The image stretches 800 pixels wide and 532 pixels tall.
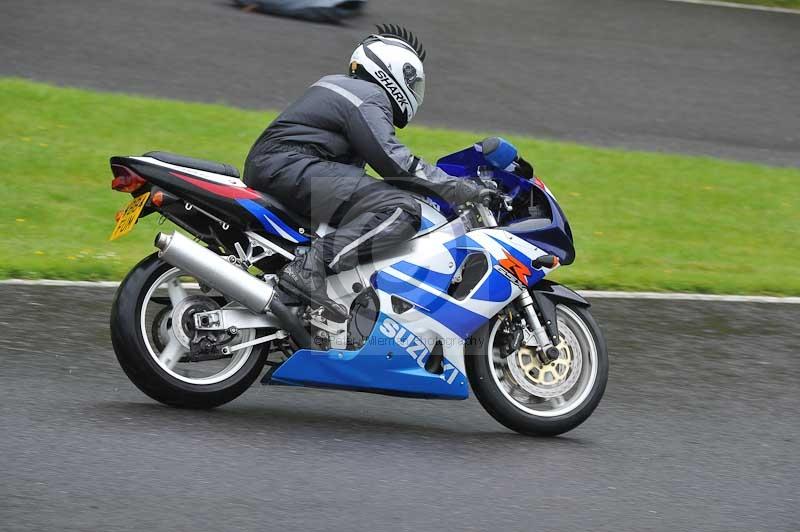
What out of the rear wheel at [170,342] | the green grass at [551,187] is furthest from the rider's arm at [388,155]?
the green grass at [551,187]

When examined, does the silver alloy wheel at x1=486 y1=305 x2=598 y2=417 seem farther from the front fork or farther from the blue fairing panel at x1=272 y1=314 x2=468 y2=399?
the blue fairing panel at x1=272 y1=314 x2=468 y2=399

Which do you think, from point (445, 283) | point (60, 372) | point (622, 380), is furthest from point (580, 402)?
point (60, 372)

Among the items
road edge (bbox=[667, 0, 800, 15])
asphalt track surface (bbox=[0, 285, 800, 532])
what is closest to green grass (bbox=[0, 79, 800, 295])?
asphalt track surface (bbox=[0, 285, 800, 532])

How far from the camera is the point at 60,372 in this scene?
6441 mm

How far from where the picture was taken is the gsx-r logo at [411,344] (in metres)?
5.83

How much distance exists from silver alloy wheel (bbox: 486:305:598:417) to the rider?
771 millimetres

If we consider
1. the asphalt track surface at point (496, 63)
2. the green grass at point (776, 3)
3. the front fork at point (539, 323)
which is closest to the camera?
the front fork at point (539, 323)

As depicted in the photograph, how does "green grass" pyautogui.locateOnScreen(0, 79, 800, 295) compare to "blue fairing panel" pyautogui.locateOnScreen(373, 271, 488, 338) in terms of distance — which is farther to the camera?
"green grass" pyautogui.locateOnScreen(0, 79, 800, 295)

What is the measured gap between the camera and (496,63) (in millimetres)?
16500

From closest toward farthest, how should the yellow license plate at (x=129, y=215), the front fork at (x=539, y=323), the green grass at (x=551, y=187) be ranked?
the yellow license plate at (x=129, y=215) < the front fork at (x=539, y=323) < the green grass at (x=551, y=187)

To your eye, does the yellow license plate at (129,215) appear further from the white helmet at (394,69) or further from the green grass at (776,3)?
the green grass at (776,3)

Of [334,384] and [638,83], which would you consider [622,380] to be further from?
[638,83]

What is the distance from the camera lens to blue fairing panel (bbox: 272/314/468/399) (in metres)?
5.78

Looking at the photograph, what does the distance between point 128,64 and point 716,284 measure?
8204mm
